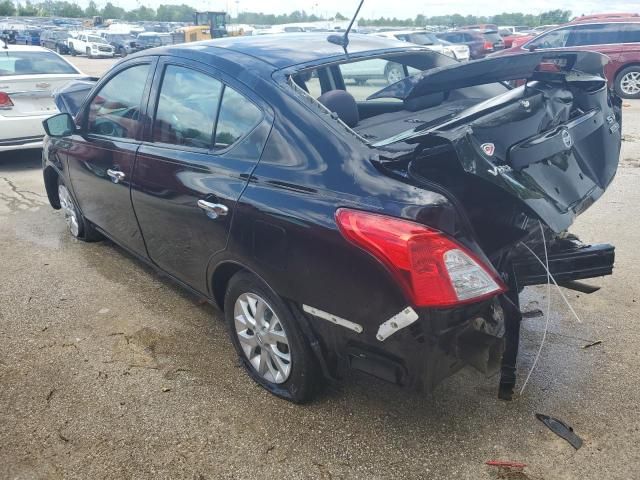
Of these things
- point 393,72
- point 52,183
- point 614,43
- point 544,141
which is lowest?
point 52,183

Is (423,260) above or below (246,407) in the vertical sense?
above

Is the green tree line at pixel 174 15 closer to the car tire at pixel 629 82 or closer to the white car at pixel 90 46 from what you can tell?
the white car at pixel 90 46

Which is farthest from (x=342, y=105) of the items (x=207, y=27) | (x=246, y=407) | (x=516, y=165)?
(x=207, y=27)

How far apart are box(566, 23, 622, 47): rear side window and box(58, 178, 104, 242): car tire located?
41.1 ft

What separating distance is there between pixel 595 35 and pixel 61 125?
13018 millimetres

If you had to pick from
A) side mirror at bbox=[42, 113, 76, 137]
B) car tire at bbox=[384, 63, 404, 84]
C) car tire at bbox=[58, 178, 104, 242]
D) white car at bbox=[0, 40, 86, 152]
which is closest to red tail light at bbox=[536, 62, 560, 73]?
car tire at bbox=[384, 63, 404, 84]

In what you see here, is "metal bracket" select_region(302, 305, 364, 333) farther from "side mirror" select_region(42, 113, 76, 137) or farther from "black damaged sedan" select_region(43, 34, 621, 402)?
"side mirror" select_region(42, 113, 76, 137)

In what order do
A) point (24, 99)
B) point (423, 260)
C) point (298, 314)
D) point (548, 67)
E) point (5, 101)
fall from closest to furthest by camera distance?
point (423, 260), point (298, 314), point (548, 67), point (5, 101), point (24, 99)

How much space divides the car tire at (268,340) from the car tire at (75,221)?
2316 mm

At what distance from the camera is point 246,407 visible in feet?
9.14

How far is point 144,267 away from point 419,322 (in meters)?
2.91

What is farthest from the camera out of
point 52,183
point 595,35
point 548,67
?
point 595,35

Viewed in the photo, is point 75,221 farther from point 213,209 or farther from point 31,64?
point 31,64

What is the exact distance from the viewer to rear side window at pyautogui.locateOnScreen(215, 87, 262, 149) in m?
2.68
